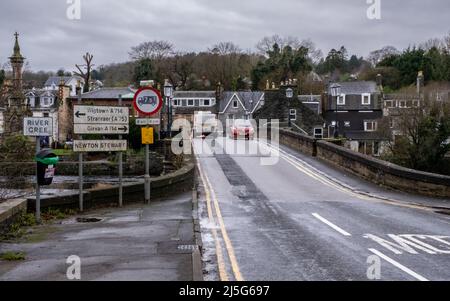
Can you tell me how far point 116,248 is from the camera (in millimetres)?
10812

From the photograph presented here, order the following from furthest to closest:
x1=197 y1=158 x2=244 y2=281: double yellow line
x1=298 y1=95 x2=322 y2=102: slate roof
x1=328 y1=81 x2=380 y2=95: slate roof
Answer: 1. x1=298 y1=95 x2=322 y2=102: slate roof
2. x1=328 y1=81 x2=380 y2=95: slate roof
3. x1=197 y1=158 x2=244 y2=281: double yellow line

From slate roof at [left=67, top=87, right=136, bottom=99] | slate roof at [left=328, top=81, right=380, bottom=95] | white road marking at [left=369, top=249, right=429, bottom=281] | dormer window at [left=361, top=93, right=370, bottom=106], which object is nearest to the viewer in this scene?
white road marking at [left=369, top=249, right=429, bottom=281]

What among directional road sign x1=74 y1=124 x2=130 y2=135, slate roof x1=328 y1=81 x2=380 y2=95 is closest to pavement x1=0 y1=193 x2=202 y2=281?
directional road sign x1=74 y1=124 x2=130 y2=135

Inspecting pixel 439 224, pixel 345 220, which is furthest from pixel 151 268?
pixel 439 224

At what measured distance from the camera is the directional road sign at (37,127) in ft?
45.3

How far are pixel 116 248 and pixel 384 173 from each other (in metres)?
13.0

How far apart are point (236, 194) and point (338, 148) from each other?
8.32m

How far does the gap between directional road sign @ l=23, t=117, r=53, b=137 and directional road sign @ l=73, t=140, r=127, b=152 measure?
6.01 ft

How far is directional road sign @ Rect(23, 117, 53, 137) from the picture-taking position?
1381 centimetres

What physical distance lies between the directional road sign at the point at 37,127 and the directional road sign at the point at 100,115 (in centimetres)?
193

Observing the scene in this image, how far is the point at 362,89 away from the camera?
8300cm

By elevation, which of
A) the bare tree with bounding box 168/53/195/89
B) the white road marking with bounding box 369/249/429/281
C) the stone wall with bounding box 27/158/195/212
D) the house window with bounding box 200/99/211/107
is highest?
the bare tree with bounding box 168/53/195/89

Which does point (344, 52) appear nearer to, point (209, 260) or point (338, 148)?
point (338, 148)

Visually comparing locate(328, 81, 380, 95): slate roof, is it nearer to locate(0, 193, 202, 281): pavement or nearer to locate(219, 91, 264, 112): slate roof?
locate(219, 91, 264, 112): slate roof
